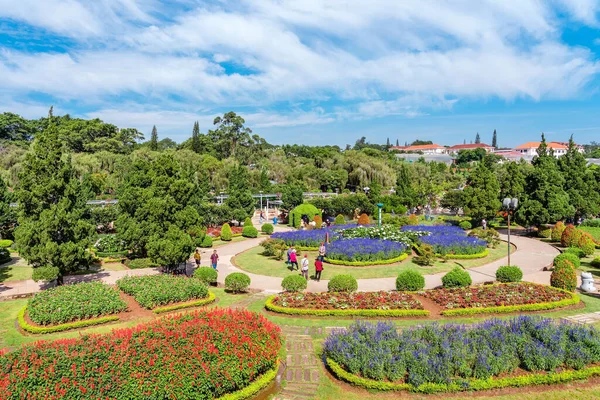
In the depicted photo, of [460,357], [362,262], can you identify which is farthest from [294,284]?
[460,357]

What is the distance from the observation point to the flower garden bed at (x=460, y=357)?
7.82 metres

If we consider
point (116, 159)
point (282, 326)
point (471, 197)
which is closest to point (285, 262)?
point (282, 326)

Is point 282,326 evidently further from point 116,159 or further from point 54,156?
point 116,159

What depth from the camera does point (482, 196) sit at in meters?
32.0

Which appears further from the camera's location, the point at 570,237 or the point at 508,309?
the point at 570,237

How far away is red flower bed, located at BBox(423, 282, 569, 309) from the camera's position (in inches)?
499

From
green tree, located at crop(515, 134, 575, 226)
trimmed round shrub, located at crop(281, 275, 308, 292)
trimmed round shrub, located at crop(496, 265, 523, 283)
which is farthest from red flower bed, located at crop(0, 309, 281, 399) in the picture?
green tree, located at crop(515, 134, 575, 226)

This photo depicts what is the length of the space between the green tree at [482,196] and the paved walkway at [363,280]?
7349 mm

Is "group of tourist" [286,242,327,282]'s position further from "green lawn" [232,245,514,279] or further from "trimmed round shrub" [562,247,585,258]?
"trimmed round shrub" [562,247,585,258]

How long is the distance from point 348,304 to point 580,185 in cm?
2662

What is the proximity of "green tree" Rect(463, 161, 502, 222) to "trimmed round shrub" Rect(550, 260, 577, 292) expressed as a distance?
59.4ft

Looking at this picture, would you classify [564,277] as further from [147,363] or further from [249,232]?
[249,232]

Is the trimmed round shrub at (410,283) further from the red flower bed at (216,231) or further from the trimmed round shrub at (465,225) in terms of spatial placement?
the trimmed round shrub at (465,225)

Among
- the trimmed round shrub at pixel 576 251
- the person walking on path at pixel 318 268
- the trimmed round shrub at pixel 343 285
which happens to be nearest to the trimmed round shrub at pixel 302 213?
the person walking on path at pixel 318 268
